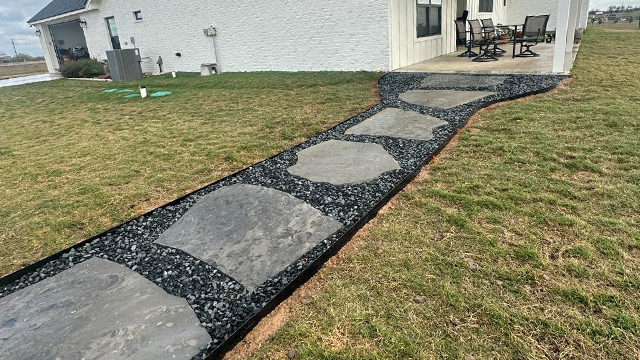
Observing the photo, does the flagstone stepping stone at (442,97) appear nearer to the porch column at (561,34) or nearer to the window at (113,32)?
the porch column at (561,34)

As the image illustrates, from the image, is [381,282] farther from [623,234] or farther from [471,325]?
[623,234]

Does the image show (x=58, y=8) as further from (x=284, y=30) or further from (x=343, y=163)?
(x=343, y=163)

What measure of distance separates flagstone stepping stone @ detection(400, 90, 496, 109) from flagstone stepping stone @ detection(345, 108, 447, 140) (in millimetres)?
601

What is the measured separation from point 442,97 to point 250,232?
467cm

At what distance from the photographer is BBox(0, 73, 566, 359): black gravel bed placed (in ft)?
6.58

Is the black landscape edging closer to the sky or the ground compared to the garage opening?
closer to the ground

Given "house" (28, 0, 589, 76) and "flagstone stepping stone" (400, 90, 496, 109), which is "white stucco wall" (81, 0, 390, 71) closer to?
"house" (28, 0, 589, 76)

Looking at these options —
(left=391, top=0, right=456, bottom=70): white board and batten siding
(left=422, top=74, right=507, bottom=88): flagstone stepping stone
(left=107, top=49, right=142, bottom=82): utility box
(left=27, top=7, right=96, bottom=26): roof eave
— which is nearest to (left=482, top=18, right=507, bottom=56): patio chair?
(left=391, top=0, right=456, bottom=70): white board and batten siding

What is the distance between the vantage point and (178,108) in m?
7.79

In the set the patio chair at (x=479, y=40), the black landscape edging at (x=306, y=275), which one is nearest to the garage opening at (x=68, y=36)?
the patio chair at (x=479, y=40)

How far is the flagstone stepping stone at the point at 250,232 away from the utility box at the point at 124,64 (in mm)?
12761

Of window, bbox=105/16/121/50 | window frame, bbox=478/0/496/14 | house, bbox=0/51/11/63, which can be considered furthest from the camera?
house, bbox=0/51/11/63

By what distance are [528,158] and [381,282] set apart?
96.9 inches

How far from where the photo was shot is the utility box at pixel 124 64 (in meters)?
13.4
